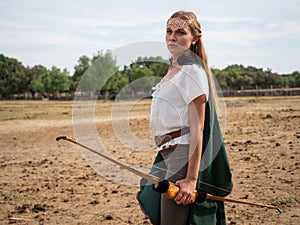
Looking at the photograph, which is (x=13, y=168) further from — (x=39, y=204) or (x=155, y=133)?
(x=155, y=133)

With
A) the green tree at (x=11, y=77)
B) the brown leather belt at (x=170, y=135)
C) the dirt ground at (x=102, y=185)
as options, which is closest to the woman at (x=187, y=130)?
the brown leather belt at (x=170, y=135)

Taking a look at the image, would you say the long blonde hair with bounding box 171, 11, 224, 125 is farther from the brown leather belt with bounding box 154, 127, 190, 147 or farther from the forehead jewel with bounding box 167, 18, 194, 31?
the brown leather belt with bounding box 154, 127, 190, 147

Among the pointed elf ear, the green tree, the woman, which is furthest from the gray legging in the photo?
the green tree

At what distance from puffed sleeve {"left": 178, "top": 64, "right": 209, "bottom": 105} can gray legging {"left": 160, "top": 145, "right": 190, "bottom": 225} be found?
278 mm

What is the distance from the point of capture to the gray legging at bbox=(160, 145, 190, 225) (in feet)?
7.39

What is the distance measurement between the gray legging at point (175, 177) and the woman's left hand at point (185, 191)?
0.08 meters

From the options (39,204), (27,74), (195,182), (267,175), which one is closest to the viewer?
(195,182)

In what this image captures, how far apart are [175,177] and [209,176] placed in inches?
7.8

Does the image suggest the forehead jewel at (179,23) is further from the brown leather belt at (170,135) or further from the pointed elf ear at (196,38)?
the brown leather belt at (170,135)

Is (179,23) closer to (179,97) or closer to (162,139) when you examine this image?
(179,97)

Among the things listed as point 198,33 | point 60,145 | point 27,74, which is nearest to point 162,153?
point 198,33

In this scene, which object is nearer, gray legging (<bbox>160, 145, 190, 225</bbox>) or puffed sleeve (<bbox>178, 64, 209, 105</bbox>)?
puffed sleeve (<bbox>178, 64, 209, 105</bbox>)

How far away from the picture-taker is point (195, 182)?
2.21 meters

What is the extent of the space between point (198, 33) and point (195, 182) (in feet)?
2.54
